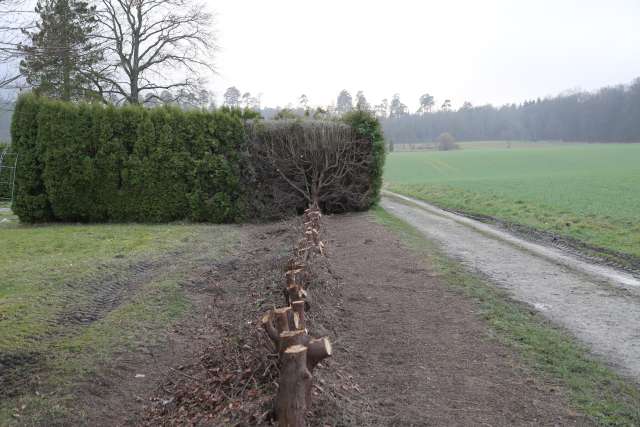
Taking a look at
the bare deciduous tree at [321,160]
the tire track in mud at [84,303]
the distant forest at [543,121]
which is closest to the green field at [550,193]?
the bare deciduous tree at [321,160]

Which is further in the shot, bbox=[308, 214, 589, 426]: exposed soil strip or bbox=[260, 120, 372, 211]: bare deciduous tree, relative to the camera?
bbox=[260, 120, 372, 211]: bare deciduous tree

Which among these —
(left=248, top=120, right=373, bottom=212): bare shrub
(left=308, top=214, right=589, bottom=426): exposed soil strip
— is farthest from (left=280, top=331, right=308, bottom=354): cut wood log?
(left=248, top=120, right=373, bottom=212): bare shrub

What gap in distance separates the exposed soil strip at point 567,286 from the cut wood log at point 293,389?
3.53 m

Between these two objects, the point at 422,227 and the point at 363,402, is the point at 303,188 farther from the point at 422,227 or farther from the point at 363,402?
the point at 363,402

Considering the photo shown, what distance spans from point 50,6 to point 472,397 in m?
8.16

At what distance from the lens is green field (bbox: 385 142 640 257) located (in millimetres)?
15062

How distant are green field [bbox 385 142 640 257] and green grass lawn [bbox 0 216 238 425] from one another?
32.8 feet

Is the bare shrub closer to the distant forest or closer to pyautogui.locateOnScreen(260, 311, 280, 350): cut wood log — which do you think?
pyautogui.locateOnScreen(260, 311, 280, 350): cut wood log

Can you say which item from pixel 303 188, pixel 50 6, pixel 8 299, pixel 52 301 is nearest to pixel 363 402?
pixel 52 301

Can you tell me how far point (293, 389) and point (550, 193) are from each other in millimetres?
26642

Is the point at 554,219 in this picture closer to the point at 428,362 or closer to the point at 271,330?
the point at 428,362

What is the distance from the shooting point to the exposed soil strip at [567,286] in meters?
5.98

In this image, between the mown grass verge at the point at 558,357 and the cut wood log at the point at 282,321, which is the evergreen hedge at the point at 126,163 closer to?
the mown grass verge at the point at 558,357

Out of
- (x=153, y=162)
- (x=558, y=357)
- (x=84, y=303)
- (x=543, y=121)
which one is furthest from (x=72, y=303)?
(x=543, y=121)
